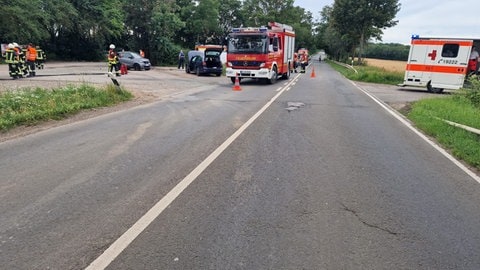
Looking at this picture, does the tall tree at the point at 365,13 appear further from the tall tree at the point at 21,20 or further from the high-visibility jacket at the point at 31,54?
the high-visibility jacket at the point at 31,54

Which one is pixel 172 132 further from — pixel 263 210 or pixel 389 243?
pixel 389 243

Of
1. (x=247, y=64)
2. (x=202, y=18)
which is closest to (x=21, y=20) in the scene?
(x=247, y=64)

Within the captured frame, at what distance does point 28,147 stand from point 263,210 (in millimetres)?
4896

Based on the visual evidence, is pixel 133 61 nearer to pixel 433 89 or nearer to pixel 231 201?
pixel 433 89

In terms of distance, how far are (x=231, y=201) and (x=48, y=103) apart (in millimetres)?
7843

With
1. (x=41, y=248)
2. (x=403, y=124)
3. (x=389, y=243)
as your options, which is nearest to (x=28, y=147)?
(x=41, y=248)

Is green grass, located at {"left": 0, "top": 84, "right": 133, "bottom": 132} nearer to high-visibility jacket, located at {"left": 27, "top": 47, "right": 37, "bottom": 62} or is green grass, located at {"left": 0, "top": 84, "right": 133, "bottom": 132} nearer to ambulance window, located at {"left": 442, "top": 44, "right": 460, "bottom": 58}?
high-visibility jacket, located at {"left": 27, "top": 47, "right": 37, "bottom": 62}

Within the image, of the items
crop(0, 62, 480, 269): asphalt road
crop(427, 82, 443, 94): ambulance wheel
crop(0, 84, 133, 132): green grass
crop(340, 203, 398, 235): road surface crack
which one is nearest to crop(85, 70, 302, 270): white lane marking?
crop(0, 62, 480, 269): asphalt road

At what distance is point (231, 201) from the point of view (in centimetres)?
457

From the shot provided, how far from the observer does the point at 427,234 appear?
12.8 feet

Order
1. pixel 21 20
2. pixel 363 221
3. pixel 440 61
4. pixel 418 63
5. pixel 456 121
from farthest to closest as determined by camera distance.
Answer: pixel 21 20 → pixel 418 63 → pixel 440 61 → pixel 456 121 → pixel 363 221

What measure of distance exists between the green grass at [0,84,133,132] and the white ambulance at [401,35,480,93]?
15.4m

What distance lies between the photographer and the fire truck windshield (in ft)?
67.1

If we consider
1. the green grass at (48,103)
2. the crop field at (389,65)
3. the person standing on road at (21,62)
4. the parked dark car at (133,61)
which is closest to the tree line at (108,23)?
the crop field at (389,65)
